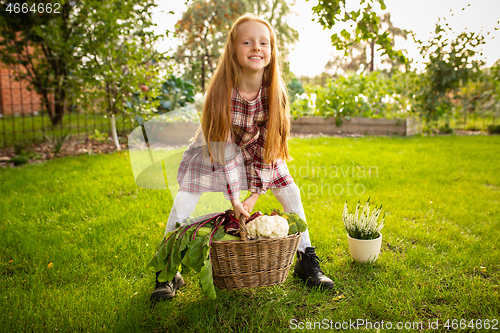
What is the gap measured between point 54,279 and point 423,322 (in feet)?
6.58

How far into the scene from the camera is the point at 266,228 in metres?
1.59

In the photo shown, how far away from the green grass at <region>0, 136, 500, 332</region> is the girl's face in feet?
4.16

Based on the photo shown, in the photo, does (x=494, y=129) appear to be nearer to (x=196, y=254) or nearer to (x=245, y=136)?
(x=245, y=136)

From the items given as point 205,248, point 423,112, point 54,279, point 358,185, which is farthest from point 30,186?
point 423,112

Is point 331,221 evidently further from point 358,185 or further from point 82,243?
point 82,243

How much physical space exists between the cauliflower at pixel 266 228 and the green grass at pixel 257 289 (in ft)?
1.36

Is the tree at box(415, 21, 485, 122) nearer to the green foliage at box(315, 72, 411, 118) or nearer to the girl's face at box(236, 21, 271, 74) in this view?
the green foliage at box(315, 72, 411, 118)

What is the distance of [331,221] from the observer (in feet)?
9.27

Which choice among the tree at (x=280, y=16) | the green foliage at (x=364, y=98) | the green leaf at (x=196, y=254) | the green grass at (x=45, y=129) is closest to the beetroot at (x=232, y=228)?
the green leaf at (x=196, y=254)

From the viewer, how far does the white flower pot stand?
6.93 feet

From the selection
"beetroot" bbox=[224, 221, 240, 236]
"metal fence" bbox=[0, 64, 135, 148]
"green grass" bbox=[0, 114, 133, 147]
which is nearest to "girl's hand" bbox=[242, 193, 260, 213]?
"beetroot" bbox=[224, 221, 240, 236]
